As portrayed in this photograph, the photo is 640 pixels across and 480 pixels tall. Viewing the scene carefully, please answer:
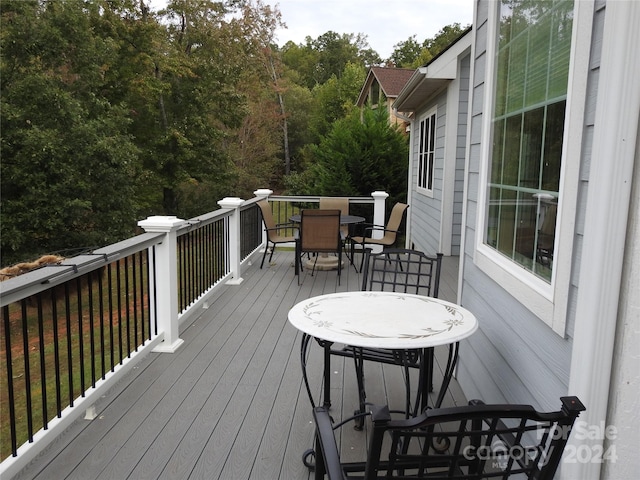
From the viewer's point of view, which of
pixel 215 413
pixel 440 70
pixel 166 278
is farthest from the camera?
pixel 440 70

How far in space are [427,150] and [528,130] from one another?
645 centimetres

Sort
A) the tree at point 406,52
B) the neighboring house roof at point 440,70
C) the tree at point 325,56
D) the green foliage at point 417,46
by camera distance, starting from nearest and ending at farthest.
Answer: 1. the neighboring house roof at point 440,70
2. the green foliage at point 417,46
3. the tree at point 406,52
4. the tree at point 325,56

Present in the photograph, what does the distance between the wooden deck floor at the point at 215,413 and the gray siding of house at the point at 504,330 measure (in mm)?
382

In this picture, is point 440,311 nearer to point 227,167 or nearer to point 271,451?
point 271,451

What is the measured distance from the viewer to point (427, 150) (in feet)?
27.0

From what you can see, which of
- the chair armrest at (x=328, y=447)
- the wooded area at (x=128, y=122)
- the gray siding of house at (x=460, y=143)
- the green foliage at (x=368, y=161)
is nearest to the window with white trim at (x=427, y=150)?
the gray siding of house at (x=460, y=143)

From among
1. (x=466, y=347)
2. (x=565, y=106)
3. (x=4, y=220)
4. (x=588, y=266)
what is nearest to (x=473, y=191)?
(x=466, y=347)

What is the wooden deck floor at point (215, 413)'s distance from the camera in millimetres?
2100

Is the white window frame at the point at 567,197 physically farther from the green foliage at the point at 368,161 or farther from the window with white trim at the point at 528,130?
the green foliage at the point at 368,161

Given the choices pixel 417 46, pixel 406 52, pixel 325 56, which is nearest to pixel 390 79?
pixel 417 46

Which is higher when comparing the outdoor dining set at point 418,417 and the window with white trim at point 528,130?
the window with white trim at point 528,130

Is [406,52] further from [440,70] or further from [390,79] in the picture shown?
[440,70]

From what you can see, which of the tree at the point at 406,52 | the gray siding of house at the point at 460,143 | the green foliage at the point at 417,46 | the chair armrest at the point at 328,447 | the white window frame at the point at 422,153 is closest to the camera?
the chair armrest at the point at 328,447

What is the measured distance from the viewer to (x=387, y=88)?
69.4ft
